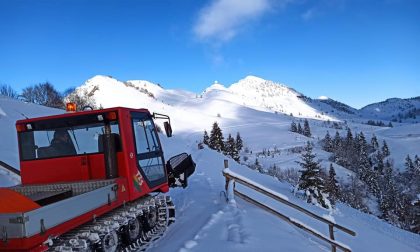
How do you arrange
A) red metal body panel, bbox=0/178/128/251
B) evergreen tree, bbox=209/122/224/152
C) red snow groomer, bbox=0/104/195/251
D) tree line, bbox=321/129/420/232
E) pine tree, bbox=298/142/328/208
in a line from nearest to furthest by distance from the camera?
1. red metal body panel, bbox=0/178/128/251
2. red snow groomer, bbox=0/104/195/251
3. pine tree, bbox=298/142/328/208
4. evergreen tree, bbox=209/122/224/152
5. tree line, bbox=321/129/420/232

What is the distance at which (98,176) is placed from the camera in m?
7.48

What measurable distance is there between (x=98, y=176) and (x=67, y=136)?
1060 mm

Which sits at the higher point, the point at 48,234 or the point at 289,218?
the point at 48,234

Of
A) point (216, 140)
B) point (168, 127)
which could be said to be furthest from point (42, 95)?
point (168, 127)

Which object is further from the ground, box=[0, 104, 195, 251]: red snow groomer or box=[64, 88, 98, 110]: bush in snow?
box=[64, 88, 98, 110]: bush in snow

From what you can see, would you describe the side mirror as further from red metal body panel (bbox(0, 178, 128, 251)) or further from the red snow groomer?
red metal body panel (bbox(0, 178, 128, 251))

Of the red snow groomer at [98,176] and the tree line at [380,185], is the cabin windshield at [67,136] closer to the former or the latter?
the red snow groomer at [98,176]

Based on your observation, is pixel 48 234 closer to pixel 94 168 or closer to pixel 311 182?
pixel 94 168

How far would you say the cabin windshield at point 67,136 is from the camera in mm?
7535

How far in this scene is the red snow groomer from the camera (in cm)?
593

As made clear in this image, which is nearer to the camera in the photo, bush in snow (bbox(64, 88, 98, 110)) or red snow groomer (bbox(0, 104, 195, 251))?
red snow groomer (bbox(0, 104, 195, 251))

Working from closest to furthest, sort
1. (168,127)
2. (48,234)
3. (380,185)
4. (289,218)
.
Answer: (48,234), (168,127), (289,218), (380,185)

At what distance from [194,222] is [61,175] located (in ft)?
11.5

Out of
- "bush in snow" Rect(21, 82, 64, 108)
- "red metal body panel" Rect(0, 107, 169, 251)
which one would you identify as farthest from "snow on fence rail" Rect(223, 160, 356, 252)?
"bush in snow" Rect(21, 82, 64, 108)
